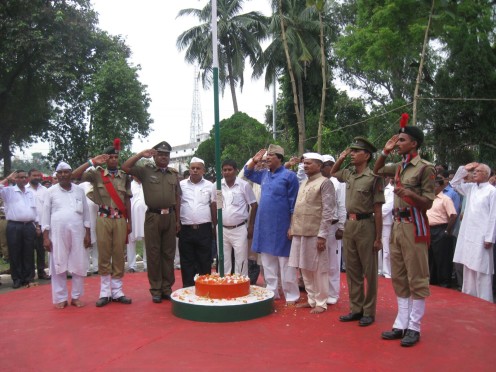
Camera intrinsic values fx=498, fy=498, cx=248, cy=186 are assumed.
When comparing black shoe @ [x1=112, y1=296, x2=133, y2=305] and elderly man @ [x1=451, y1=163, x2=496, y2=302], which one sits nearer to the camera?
black shoe @ [x1=112, y1=296, x2=133, y2=305]

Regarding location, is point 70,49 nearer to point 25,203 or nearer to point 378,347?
point 25,203

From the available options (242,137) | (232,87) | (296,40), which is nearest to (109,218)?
(242,137)

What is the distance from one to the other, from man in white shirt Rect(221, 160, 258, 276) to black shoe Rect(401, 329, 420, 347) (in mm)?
2464

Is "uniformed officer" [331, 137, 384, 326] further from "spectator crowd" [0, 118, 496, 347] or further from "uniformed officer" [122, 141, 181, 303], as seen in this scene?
"uniformed officer" [122, 141, 181, 303]

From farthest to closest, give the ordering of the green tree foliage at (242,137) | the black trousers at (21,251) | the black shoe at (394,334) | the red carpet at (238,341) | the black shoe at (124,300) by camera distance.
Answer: the green tree foliage at (242,137) < the black trousers at (21,251) < the black shoe at (124,300) < the black shoe at (394,334) < the red carpet at (238,341)

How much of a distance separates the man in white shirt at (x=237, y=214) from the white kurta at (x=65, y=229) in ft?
5.90

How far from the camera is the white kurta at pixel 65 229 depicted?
19.6 feet

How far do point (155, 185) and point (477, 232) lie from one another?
14.0 ft

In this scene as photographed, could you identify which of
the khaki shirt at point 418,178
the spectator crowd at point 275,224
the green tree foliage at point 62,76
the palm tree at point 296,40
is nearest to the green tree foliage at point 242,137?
the palm tree at point 296,40

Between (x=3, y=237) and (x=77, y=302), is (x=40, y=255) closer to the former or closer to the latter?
(x=3, y=237)

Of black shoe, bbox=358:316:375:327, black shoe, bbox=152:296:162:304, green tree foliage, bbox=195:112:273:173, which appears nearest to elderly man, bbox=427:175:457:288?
black shoe, bbox=358:316:375:327

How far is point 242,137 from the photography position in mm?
23750

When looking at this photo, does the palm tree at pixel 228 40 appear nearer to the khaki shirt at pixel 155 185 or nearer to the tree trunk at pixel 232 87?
the tree trunk at pixel 232 87

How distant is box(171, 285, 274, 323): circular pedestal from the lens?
5246 millimetres
